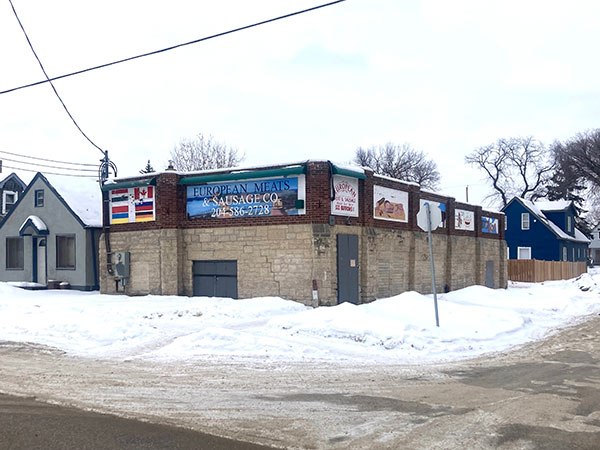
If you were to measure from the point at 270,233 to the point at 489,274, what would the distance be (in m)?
18.0

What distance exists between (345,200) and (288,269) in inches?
119

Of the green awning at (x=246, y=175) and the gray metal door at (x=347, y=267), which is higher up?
the green awning at (x=246, y=175)

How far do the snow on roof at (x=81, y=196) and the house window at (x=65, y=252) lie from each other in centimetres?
128

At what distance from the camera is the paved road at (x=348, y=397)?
21.0 ft

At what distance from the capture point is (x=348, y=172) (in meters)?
20.0

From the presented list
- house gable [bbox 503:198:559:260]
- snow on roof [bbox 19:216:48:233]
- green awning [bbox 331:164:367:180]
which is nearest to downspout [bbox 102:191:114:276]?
snow on roof [bbox 19:216:48:233]

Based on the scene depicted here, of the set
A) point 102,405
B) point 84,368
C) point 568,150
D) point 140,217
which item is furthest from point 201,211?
point 568,150

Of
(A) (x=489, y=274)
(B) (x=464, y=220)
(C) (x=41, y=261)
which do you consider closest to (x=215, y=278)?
(C) (x=41, y=261)

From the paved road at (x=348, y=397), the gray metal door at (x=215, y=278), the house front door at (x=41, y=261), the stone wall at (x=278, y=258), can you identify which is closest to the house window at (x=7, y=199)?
the house front door at (x=41, y=261)

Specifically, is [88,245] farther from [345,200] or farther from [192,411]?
[192,411]

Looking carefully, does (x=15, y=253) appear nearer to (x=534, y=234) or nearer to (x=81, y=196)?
(x=81, y=196)

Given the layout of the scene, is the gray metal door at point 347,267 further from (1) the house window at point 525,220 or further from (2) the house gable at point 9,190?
(1) the house window at point 525,220

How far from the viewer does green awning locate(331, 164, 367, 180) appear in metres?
19.5

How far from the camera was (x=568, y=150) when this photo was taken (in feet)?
199
